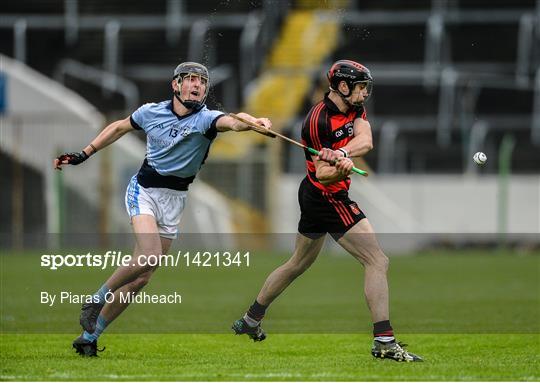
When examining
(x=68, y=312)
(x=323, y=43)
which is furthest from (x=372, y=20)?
(x=68, y=312)

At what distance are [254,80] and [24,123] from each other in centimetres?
553

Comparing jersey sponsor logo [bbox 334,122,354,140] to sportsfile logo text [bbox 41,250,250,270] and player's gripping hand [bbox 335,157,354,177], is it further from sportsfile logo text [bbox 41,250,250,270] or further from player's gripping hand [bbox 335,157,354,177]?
sportsfile logo text [bbox 41,250,250,270]

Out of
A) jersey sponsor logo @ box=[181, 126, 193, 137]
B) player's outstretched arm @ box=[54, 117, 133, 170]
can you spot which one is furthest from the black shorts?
player's outstretched arm @ box=[54, 117, 133, 170]

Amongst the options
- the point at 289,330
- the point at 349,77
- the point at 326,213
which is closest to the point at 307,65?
the point at 289,330

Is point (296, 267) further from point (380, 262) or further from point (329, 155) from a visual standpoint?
point (329, 155)

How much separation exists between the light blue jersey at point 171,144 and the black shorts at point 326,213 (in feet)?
3.15

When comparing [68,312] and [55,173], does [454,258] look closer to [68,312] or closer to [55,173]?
[55,173]

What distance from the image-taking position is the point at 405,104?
31062 mm

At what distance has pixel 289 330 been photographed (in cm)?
1286

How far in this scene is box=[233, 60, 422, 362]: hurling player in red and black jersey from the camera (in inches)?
392

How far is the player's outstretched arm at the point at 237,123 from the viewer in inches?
395

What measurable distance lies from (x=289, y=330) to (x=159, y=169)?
115 inches

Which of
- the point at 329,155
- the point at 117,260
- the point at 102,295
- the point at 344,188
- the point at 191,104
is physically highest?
the point at 191,104

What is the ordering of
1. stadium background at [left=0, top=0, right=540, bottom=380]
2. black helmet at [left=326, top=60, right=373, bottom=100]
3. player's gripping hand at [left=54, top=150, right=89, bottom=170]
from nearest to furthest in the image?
1. black helmet at [left=326, top=60, right=373, bottom=100]
2. player's gripping hand at [left=54, top=150, right=89, bottom=170]
3. stadium background at [left=0, top=0, right=540, bottom=380]
